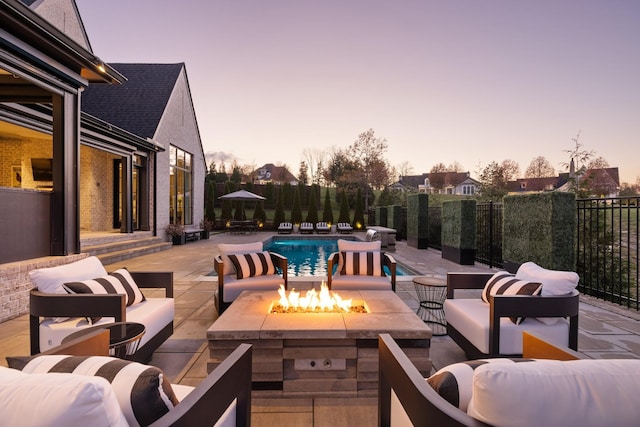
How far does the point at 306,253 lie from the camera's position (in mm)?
12352

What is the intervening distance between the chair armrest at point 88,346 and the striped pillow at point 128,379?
0.44 m

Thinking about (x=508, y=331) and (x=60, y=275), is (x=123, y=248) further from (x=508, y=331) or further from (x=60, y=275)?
(x=508, y=331)

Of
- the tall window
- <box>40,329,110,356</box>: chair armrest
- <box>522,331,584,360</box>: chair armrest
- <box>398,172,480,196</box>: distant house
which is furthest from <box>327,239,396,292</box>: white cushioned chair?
<box>398,172,480,196</box>: distant house

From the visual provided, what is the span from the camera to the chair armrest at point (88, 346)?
1627 mm

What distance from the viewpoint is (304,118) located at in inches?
743

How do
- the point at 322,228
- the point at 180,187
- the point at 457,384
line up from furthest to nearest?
the point at 322,228 → the point at 180,187 → the point at 457,384

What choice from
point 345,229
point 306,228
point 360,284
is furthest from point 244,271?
point 345,229

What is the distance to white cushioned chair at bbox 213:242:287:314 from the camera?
427 cm

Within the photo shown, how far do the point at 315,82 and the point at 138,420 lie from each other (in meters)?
15.9

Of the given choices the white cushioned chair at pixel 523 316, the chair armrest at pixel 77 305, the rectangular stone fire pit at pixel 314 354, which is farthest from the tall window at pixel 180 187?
the white cushioned chair at pixel 523 316

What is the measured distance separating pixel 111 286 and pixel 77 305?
36 cm

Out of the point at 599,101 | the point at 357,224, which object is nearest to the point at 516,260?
the point at 599,101

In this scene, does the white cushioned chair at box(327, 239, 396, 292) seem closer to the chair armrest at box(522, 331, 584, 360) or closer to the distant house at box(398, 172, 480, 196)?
the chair armrest at box(522, 331, 584, 360)

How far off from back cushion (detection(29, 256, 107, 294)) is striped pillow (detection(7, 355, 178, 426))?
1.83 meters
